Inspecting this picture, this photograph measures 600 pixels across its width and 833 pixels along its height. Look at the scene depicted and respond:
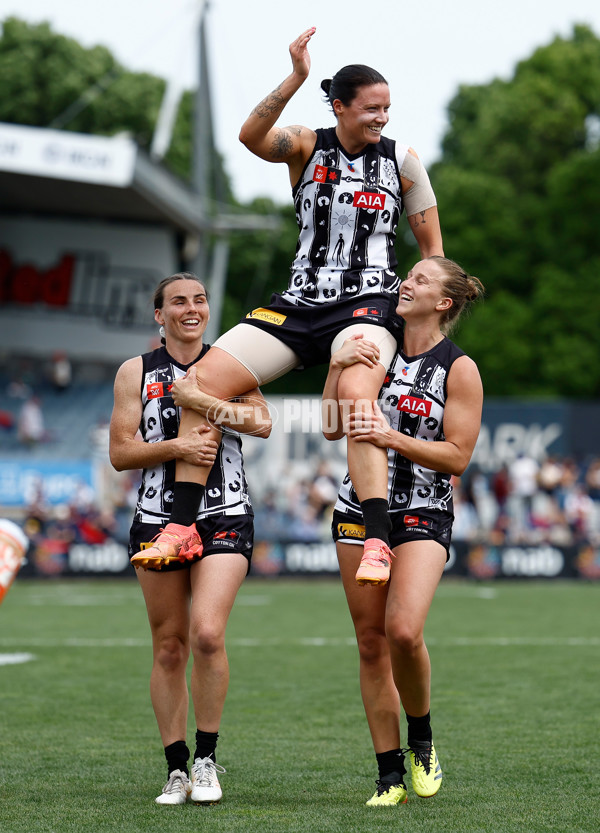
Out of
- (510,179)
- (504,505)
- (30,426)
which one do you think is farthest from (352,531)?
(510,179)

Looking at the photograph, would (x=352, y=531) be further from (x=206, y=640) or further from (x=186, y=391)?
(x=186, y=391)

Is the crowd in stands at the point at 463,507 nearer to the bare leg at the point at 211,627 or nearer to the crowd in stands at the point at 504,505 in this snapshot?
the crowd in stands at the point at 504,505

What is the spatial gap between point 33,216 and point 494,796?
23.1m

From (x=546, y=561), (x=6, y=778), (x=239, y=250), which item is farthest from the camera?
(x=239, y=250)

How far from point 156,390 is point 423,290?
1263mm

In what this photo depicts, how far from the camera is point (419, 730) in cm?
502

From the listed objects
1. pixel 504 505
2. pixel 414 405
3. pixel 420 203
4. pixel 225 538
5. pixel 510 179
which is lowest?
pixel 225 538

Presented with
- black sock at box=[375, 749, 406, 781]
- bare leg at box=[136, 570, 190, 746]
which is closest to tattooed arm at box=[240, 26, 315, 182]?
bare leg at box=[136, 570, 190, 746]

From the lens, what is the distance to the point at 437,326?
5145 mm

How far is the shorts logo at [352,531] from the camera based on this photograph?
16.4 ft

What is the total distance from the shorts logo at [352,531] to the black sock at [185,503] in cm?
63

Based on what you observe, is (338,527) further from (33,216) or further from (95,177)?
(33,216)

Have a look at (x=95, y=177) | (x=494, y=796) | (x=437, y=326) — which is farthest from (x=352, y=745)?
(x=95, y=177)

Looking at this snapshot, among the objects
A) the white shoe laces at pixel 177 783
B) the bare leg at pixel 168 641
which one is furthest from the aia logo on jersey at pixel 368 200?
the white shoe laces at pixel 177 783
